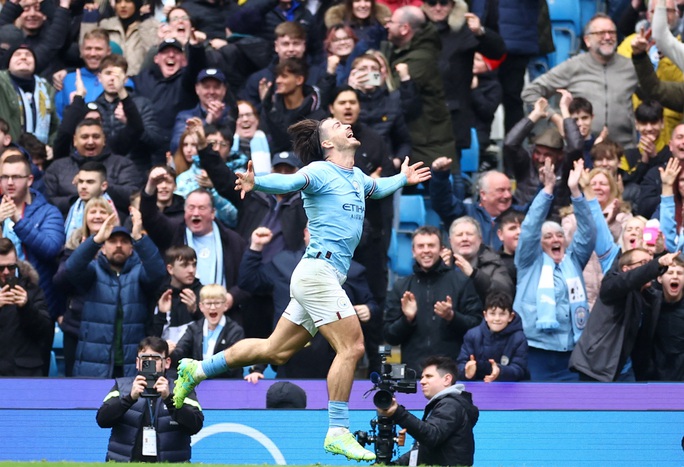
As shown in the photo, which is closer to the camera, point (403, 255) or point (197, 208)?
point (197, 208)

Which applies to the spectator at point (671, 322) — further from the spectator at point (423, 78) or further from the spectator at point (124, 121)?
the spectator at point (124, 121)

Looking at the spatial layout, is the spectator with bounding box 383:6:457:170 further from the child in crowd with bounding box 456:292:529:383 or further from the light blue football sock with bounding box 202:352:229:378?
the light blue football sock with bounding box 202:352:229:378

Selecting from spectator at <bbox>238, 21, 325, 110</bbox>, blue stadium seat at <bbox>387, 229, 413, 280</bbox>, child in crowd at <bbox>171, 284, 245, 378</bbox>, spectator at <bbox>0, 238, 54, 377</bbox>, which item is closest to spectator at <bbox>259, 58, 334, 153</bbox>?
spectator at <bbox>238, 21, 325, 110</bbox>

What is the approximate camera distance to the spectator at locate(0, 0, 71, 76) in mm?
17297

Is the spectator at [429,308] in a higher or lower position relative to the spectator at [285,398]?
higher

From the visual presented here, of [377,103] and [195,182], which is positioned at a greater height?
[377,103]

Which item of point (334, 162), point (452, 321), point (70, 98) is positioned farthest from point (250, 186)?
point (70, 98)

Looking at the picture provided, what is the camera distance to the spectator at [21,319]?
13.1 meters

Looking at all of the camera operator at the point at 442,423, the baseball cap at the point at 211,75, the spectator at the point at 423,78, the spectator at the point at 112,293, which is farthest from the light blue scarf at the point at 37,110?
the camera operator at the point at 442,423

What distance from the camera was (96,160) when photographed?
15.1 m

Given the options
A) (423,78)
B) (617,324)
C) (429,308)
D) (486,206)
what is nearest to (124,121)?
(423,78)

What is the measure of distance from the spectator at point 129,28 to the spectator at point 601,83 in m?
4.46

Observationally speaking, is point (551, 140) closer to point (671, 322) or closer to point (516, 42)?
point (516, 42)

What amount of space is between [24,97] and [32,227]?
250 centimetres
